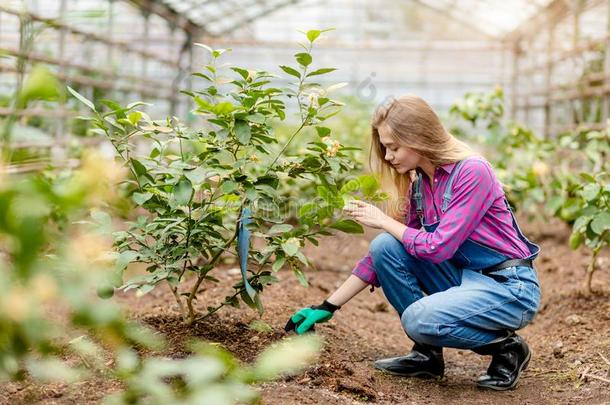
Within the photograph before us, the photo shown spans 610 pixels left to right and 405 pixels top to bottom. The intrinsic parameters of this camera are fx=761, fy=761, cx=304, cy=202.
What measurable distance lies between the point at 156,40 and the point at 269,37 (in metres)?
2.45

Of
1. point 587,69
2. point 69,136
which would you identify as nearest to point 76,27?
point 69,136

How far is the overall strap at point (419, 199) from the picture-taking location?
8.74 feet

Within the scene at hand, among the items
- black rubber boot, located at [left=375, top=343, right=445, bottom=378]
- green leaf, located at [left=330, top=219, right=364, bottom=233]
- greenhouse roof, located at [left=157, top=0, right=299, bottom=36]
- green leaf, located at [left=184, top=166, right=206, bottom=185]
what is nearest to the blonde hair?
green leaf, located at [left=330, top=219, right=364, bottom=233]

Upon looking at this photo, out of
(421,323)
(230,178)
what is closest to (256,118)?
(230,178)

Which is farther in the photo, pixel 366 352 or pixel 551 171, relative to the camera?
pixel 551 171

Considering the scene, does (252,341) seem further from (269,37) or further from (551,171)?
(269,37)

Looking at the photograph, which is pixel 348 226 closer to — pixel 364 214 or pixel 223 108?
pixel 364 214

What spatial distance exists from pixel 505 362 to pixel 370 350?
0.57 meters

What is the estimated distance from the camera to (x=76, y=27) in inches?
272

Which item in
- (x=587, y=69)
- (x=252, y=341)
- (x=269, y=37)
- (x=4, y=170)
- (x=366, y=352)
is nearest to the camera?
(x=4, y=170)

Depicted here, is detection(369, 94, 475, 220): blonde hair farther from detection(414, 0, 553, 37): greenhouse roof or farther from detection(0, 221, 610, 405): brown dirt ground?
detection(414, 0, 553, 37): greenhouse roof

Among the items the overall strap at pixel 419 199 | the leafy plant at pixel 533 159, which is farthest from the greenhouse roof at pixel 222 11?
the overall strap at pixel 419 199

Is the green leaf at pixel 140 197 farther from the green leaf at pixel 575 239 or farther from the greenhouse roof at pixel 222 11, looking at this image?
the greenhouse roof at pixel 222 11

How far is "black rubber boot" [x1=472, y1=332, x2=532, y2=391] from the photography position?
253 cm
